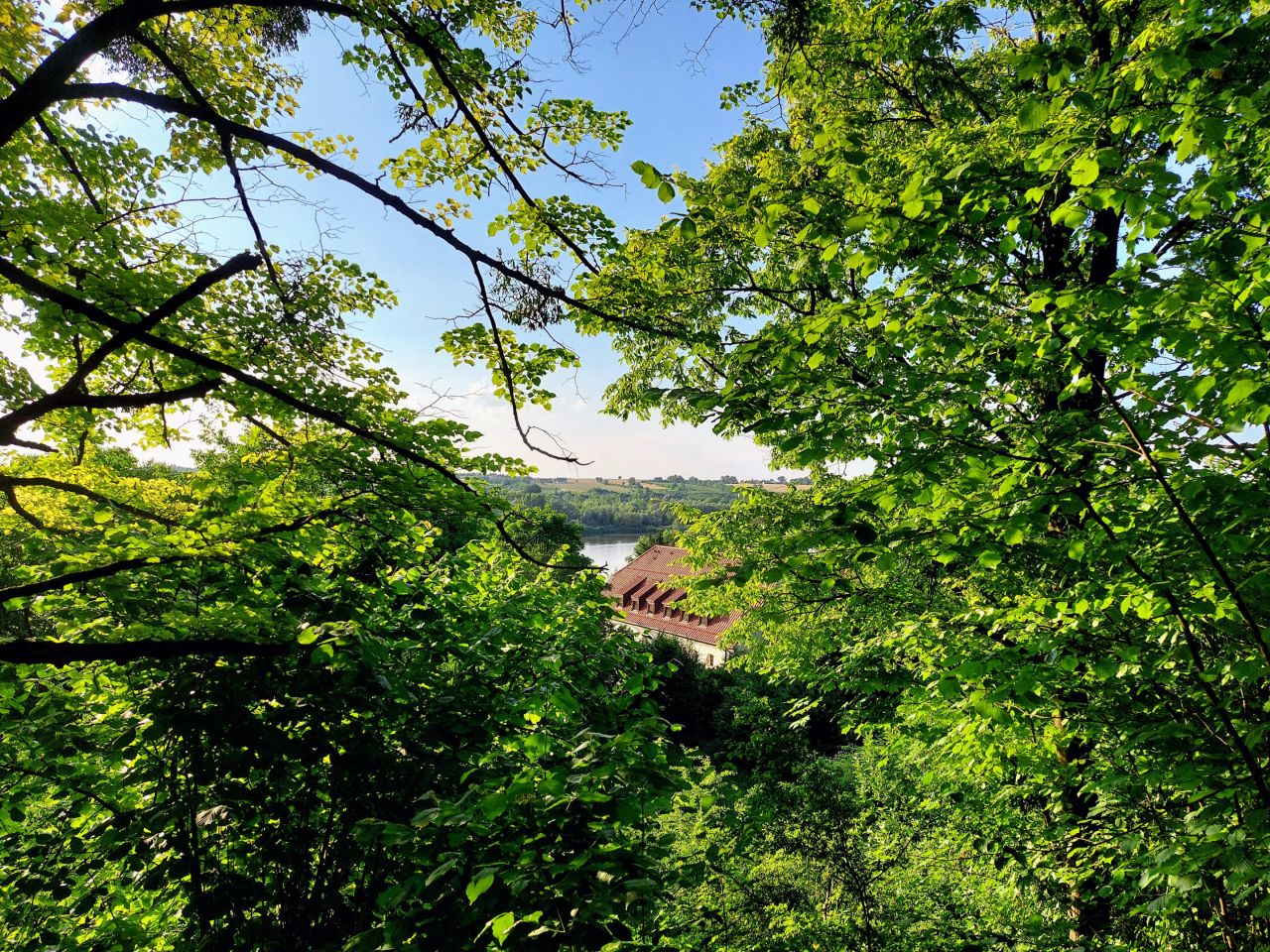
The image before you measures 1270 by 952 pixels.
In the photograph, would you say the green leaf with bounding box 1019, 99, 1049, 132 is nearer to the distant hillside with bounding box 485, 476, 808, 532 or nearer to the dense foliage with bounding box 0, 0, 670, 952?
the dense foliage with bounding box 0, 0, 670, 952

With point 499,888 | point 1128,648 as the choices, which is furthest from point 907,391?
point 499,888

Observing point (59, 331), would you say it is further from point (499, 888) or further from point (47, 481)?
point (499, 888)

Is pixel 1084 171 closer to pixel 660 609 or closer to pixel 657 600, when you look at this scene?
pixel 660 609

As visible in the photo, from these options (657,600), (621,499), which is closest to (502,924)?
(657,600)

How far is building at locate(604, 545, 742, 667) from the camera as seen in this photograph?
3065 centimetres

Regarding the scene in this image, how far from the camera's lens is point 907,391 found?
3195 mm

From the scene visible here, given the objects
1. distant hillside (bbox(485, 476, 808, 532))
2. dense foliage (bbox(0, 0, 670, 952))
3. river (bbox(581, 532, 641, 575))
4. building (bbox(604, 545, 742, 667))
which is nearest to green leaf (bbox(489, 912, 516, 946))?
dense foliage (bbox(0, 0, 670, 952))

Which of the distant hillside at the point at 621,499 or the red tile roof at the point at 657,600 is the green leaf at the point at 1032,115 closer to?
the red tile roof at the point at 657,600

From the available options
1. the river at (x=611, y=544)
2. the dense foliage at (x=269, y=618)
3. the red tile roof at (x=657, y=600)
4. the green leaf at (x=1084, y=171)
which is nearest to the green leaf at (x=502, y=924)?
the dense foliage at (x=269, y=618)

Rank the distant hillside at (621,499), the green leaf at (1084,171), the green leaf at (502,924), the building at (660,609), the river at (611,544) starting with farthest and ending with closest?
the distant hillside at (621,499), the river at (611,544), the building at (660,609), the green leaf at (1084,171), the green leaf at (502,924)

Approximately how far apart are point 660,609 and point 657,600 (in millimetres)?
644

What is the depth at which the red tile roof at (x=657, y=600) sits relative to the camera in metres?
31.3

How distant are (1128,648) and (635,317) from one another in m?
4.07

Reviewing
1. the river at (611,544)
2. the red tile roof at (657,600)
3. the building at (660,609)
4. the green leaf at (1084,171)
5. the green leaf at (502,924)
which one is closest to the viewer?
the green leaf at (502,924)
